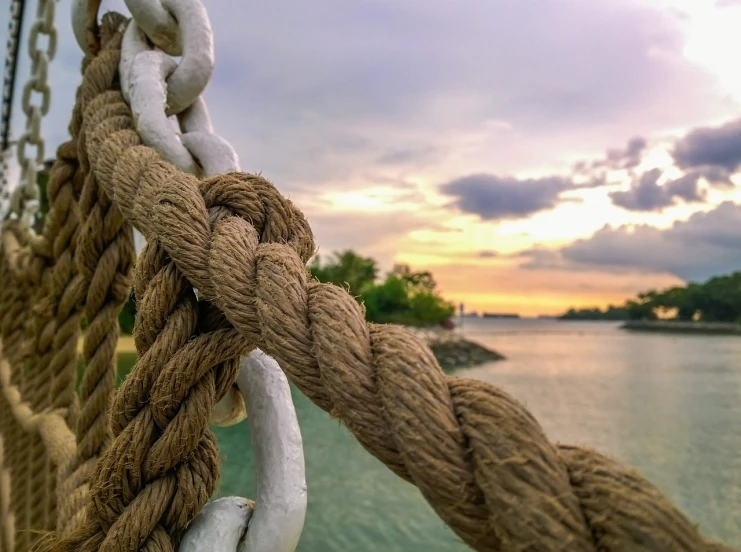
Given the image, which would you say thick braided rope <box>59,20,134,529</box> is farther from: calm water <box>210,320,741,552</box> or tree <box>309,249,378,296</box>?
tree <box>309,249,378,296</box>

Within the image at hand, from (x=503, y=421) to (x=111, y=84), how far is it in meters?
0.69

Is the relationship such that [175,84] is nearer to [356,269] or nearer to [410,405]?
[410,405]

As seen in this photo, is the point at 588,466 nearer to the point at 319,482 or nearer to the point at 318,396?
the point at 318,396

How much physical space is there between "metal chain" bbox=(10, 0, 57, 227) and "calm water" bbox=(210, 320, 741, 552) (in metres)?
1.06

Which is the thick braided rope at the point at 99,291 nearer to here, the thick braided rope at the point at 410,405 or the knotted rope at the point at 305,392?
the knotted rope at the point at 305,392

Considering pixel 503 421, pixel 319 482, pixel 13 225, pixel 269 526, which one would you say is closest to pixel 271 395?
pixel 269 526

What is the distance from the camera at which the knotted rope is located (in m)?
0.30

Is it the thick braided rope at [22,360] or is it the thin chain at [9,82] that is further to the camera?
the thin chain at [9,82]

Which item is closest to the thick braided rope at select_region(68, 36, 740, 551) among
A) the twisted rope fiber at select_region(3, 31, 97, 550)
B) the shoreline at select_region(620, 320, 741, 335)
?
the twisted rope fiber at select_region(3, 31, 97, 550)

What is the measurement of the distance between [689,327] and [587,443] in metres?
27.0

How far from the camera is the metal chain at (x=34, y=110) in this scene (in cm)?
133

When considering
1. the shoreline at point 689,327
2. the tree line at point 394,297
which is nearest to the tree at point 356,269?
the tree line at point 394,297

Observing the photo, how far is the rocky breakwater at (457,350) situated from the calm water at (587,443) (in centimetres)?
68

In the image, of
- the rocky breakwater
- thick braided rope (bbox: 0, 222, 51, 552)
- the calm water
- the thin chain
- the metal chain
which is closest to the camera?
thick braided rope (bbox: 0, 222, 51, 552)
